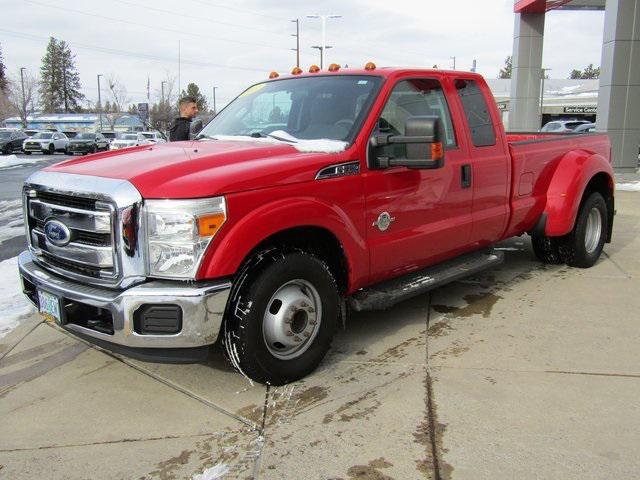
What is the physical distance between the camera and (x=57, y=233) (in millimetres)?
3422

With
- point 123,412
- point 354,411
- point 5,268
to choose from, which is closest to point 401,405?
point 354,411

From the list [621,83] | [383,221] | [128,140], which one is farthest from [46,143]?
[383,221]

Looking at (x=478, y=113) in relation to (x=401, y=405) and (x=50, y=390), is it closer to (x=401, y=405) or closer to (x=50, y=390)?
(x=401, y=405)

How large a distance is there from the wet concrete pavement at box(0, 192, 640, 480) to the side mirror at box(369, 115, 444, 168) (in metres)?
1.33

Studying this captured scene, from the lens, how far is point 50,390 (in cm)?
366

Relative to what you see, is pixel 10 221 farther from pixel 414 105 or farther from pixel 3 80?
pixel 3 80

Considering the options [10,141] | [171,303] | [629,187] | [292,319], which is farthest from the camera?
[10,141]

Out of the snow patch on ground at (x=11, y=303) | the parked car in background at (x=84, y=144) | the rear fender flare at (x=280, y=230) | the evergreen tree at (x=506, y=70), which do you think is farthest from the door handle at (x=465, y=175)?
the evergreen tree at (x=506, y=70)

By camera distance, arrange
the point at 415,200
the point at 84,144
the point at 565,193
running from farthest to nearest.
A: the point at 84,144
the point at 565,193
the point at 415,200

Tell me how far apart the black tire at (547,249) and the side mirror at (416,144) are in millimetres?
3020

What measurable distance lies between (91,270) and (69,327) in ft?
1.14

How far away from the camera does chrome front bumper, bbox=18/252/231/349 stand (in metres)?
3.00

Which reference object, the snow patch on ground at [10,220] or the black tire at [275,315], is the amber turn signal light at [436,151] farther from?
the snow patch on ground at [10,220]

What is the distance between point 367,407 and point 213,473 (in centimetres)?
98
